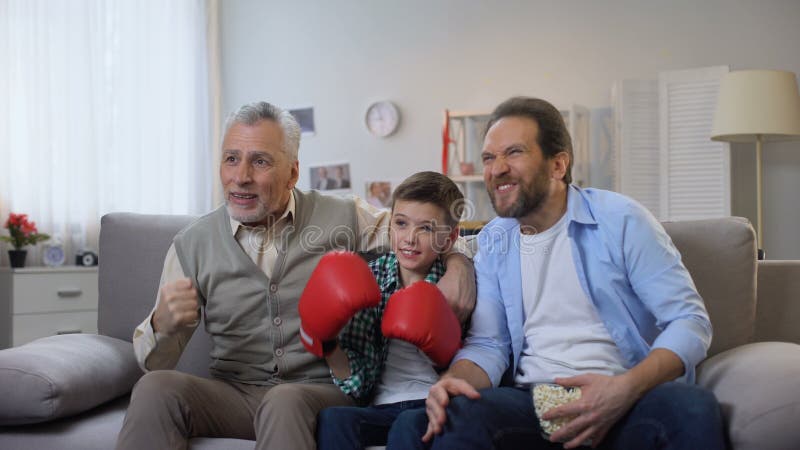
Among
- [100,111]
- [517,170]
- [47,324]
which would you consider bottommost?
[47,324]

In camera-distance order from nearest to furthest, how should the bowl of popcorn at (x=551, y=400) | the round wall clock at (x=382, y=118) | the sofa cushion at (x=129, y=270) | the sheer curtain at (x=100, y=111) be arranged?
the bowl of popcorn at (x=551, y=400) → the sofa cushion at (x=129, y=270) → the sheer curtain at (x=100, y=111) → the round wall clock at (x=382, y=118)

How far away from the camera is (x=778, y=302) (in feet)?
6.54

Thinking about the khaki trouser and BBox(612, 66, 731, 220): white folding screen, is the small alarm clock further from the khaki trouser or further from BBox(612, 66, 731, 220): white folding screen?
BBox(612, 66, 731, 220): white folding screen

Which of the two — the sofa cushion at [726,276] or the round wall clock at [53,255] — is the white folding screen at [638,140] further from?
the round wall clock at [53,255]

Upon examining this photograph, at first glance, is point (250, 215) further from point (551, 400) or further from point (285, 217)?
point (551, 400)

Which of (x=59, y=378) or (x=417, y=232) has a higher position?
(x=417, y=232)

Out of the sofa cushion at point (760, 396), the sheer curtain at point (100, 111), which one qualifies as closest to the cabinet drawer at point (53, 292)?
the sheer curtain at point (100, 111)

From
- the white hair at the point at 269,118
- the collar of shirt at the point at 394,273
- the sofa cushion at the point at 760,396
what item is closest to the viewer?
the sofa cushion at the point at 760,396

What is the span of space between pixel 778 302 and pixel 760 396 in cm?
68

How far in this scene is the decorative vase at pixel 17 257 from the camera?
156 inches

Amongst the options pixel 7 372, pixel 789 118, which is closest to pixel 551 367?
pixel 7 372

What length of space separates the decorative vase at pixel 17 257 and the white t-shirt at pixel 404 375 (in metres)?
2.95

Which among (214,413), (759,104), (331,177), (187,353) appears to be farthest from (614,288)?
(331,177)

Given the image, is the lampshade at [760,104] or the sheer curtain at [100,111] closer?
the lampshade at [760,104]
